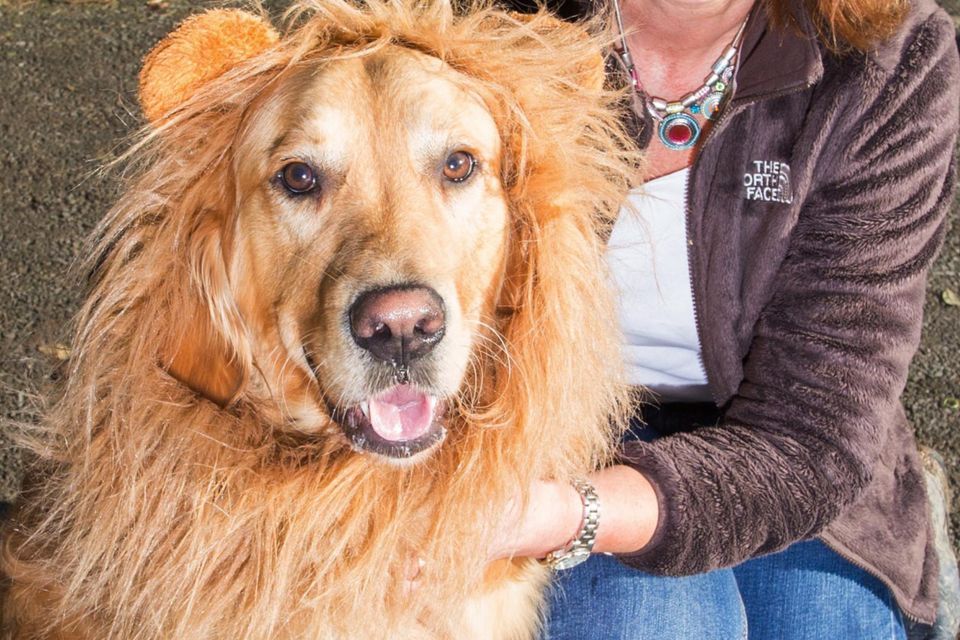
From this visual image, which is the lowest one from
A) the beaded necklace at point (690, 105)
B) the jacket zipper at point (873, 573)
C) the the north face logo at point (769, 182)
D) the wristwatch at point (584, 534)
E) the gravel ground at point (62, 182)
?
the gravel ground at point (62, 182)

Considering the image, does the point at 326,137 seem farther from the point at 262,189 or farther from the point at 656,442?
the point at 656,442

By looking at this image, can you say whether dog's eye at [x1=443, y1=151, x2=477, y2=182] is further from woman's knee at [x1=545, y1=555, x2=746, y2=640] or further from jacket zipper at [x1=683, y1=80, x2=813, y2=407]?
woman's knee at [x1=545, y1=555, x2=746, y2=640]

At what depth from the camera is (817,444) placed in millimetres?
2244

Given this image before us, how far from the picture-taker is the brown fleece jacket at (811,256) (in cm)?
218

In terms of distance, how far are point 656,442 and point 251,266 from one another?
0.99 metres

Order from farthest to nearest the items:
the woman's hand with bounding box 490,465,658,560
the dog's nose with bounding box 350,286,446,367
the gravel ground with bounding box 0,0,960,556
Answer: the gravel ground with bounding box 0,0,960,556 → the woman's hand with bounding box 490,465,658,560 → the dog's nose with bounding box 350,286,446,367

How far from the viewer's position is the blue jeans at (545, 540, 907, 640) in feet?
8.02

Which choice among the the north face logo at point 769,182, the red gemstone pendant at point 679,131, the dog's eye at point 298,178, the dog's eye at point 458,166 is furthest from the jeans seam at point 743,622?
the dog's eye at point 298,178

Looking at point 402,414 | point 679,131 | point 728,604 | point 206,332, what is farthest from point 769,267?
point 206,332

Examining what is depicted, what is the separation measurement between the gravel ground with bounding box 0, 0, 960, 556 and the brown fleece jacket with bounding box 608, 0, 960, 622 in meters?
1.49

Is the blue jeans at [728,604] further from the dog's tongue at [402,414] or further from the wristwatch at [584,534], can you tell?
the dog's tongue at [402,414]

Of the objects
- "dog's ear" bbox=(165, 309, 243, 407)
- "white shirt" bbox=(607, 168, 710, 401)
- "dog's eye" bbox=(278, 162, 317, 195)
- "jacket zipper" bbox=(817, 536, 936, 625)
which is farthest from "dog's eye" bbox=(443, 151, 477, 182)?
"jacket zipper" bbox=(817, 536, 936, 625)

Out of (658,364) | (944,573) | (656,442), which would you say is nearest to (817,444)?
(656,442)

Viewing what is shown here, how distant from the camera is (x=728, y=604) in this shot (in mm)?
2496
